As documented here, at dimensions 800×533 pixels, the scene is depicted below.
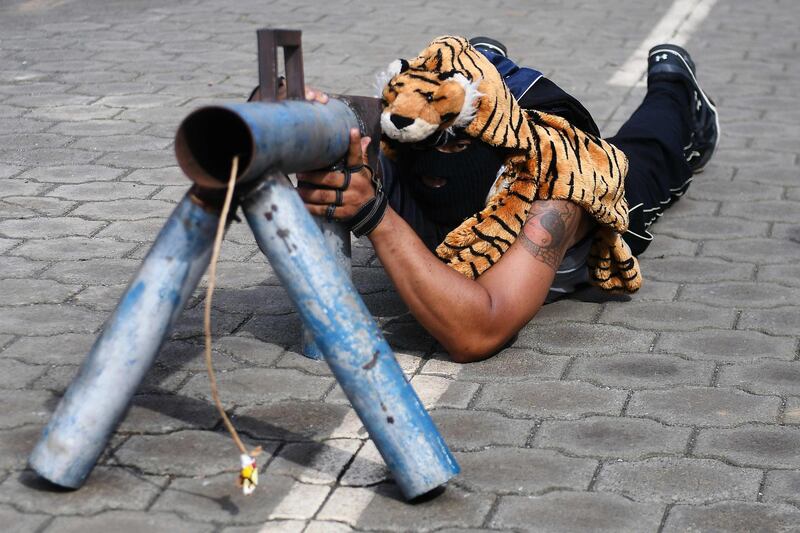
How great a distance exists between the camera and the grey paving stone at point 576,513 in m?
3.13

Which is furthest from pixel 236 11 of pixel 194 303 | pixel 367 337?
pixel 367 337

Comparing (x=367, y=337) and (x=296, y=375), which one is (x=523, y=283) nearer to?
(x=296, y=375)

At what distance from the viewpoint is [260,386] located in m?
3.90

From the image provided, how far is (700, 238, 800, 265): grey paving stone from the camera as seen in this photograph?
5.03 m

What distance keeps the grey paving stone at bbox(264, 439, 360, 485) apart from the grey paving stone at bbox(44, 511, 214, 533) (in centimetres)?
32

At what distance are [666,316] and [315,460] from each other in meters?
1.61

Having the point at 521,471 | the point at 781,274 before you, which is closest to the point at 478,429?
the point at 521,471

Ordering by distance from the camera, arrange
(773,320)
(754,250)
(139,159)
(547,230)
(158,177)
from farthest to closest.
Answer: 1. (139,159)
2. (158,177)
3. (754,250)
4. (773,320)
5. (547,230)

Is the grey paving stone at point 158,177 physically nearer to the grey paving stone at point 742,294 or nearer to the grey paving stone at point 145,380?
the grey paving stone at point 145,380

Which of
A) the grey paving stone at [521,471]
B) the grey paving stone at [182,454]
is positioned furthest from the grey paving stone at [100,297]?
the grey paving stone at [521,471]

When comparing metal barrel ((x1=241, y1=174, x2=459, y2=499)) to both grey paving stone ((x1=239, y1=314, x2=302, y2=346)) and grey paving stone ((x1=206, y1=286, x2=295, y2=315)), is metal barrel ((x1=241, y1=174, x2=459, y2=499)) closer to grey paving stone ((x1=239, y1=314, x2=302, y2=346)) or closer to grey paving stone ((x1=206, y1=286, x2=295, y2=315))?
grey paving stone ((x1=239, y1=314, x2=302, y2=346))

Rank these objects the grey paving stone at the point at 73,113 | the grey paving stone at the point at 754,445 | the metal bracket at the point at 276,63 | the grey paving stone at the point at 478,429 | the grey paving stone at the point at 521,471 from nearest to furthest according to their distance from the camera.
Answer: the metal bracket at the point at 276,63, the grey paving stone at the point at 521,471, the grey paving stone at the point at 754,445, the grey paving stone at the point at 478,429, the grey paving stone at the point at 73,113

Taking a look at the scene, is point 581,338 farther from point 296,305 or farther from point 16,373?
point 16,373

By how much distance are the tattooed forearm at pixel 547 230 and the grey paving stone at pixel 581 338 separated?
0.28 metres
